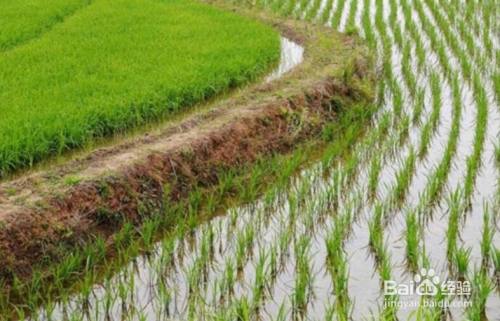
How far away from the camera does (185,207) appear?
526 cm

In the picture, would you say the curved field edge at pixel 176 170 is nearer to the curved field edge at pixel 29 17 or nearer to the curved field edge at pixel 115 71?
the curved field edge at pixel 115 71

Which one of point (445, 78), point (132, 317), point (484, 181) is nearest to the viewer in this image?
point (132, 317)

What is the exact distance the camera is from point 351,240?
470cm

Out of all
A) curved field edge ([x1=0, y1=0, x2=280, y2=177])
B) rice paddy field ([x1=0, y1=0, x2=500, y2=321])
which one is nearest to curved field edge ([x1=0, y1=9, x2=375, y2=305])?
rice paddy field ([x1=0, y1=0, x2=500, y2=321])

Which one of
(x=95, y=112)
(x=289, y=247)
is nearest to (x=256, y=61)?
(x=95, y=112)

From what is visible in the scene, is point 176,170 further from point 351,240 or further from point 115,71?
point 115,71

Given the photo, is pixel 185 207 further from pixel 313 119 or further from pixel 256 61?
pixel 256 61

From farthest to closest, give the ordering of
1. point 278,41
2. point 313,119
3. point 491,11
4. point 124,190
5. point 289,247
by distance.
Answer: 1. point 491,11
2. point 278,41
3. point 313,119
4. point 124,190
5. point 289,247

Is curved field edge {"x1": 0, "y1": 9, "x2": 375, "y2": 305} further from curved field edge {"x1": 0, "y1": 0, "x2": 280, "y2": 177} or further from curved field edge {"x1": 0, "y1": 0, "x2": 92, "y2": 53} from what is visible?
curved field edge {"x1": 0, "y1": 0, "x2": 92, "y2": 53}

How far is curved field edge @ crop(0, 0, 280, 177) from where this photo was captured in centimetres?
580

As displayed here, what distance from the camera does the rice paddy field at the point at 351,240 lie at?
12.9 feet

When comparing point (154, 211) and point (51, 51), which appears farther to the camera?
point (51, 51)

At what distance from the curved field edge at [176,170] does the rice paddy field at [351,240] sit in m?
0.15

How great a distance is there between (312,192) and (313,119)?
1330 millimetres
